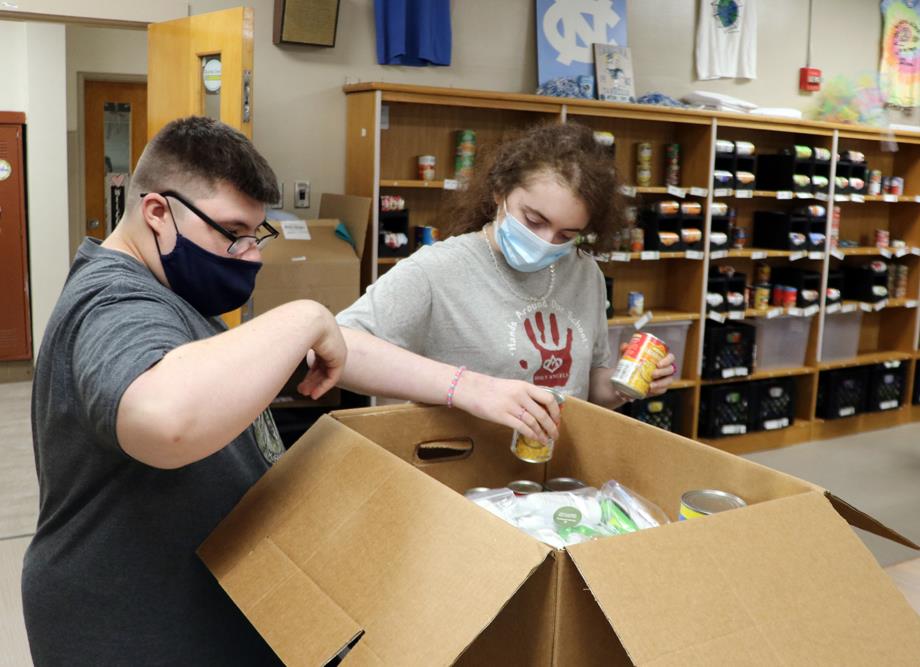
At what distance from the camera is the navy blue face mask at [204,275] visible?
3.80 feet

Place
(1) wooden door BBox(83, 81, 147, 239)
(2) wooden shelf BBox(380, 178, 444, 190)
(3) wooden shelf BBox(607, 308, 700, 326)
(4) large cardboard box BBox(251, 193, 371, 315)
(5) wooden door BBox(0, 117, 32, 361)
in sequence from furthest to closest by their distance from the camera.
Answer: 1. (1) wooden door BBox(83, 81, 147, 239)
2. (5) wooden door BBox(0, 117, 32, 361)
3. (3) wooden shelf BBox(607, 308, 700, 326)
4. (2) wooden shelf BBox(380, 178, 444, 190)
5. (4) large cardboard box BBox(251, 193, 371, 315)

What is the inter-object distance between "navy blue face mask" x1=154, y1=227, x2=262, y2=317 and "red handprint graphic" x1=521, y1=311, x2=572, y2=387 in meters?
0.70

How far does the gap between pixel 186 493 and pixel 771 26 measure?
590 cm

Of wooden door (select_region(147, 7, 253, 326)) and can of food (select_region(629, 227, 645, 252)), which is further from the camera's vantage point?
can of food (select_region(629, 227, 645, 252))

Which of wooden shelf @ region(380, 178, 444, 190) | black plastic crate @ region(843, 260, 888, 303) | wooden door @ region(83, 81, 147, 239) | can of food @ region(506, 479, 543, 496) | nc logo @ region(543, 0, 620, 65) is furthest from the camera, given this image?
wooden door @ region(83, 81, 147, 239)

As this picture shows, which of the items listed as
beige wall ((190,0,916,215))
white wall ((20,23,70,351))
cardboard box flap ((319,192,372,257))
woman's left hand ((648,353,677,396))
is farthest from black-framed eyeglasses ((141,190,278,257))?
white wall ((20,23,70,351))

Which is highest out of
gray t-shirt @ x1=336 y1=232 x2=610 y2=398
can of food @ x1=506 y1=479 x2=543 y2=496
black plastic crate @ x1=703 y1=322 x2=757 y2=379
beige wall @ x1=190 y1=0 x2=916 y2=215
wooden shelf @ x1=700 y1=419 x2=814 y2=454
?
beige wall @ x1=190 y1=0 x2=916 y2=215

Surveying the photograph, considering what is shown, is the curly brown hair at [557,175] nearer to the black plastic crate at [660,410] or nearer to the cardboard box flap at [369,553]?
the cardboard box flap at [369,553]

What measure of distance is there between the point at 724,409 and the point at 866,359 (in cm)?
154

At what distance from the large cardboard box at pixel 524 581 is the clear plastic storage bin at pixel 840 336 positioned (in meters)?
5.49

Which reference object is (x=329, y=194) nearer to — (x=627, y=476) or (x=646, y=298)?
(x=646, y=298)

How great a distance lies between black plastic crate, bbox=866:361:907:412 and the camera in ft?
20.6

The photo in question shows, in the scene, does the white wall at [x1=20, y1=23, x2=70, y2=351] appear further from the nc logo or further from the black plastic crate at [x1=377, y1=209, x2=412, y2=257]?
the nc logo

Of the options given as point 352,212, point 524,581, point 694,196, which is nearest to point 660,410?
point 694,196
